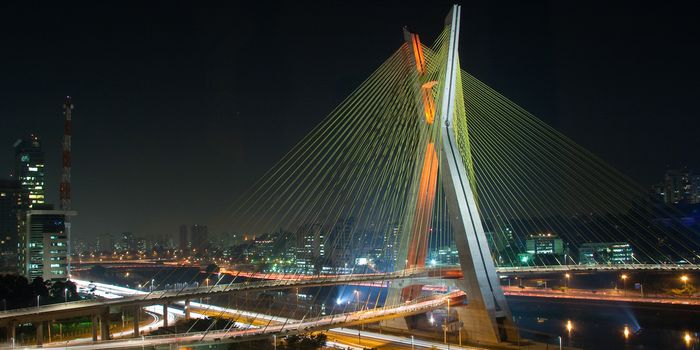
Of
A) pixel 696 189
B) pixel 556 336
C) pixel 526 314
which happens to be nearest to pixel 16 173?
pixel 526 314

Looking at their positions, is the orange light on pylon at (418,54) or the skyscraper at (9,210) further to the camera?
the skyscraper at (9,210)

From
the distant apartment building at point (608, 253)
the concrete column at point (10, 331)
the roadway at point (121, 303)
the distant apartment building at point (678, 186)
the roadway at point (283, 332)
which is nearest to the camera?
the roadway at point (283, 332)

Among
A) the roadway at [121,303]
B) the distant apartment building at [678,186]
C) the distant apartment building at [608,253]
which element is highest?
the distant apartment building at [678,186]

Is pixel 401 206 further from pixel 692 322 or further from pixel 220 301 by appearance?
pixel 220 301

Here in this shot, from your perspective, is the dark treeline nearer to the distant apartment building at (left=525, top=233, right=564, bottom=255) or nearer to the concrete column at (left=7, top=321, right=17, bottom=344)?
the concrete column at (left=7, top=321, right=17, bottom=344)

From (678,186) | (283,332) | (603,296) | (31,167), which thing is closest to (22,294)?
(283,332)

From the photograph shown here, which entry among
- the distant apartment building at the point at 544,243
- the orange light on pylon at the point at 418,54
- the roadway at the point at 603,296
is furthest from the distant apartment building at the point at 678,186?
the orange light on pylon at the point at 418,54

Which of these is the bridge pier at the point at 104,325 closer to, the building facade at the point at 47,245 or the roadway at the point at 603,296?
the roadway at the point at 603,296
